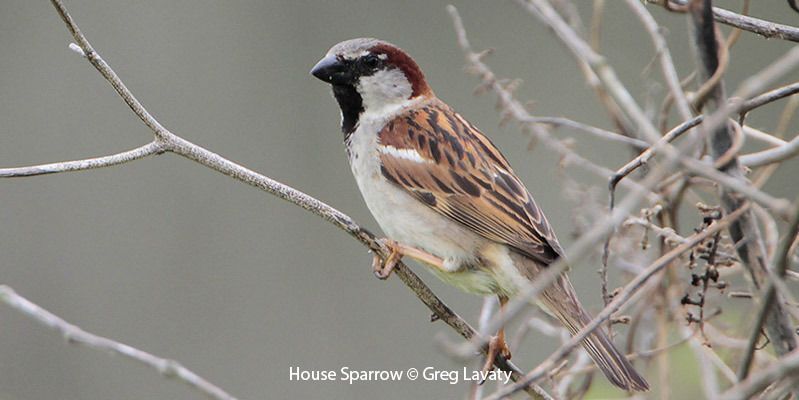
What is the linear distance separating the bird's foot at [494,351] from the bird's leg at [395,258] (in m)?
0.27

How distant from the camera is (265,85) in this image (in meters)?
5.70

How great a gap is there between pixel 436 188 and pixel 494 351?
587mm

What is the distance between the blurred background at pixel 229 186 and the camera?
5145mm

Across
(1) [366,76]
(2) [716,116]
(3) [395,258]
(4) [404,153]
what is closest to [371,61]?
(1) [366,76]

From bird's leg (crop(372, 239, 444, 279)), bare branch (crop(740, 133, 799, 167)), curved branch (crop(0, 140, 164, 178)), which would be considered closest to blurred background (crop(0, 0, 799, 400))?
bird's leg (crop(372, 239, 444, 279))

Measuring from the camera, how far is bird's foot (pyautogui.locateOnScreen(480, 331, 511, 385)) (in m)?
2.64

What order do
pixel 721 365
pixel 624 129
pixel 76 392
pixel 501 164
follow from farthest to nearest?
pixel 76 392 → pixel 501 164 → pixel 624 129 → pixel 721 365

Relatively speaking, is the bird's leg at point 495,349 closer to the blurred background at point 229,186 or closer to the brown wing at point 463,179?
the brown wing at point 463,179

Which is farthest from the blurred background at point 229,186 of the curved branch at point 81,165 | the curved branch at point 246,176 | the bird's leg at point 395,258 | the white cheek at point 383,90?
the curved branch at point 81,165

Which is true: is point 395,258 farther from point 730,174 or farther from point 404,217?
point 730,174

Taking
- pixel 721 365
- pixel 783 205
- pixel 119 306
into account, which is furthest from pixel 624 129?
pixel 119 306

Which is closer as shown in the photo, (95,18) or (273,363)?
(273,363)

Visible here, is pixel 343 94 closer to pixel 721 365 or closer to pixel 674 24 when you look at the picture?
pixel 721 365

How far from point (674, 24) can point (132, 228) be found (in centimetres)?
327
